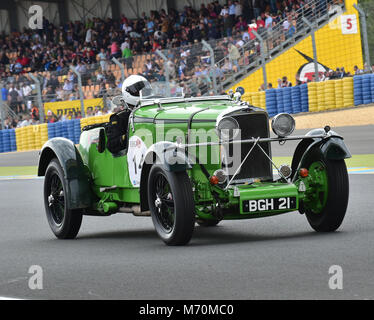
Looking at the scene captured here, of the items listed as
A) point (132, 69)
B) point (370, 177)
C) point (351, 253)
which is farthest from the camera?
point (132, 69)

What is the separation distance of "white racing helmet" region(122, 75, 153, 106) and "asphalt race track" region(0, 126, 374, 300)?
1.44 m

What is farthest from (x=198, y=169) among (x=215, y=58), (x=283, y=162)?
(x=215, y=58)

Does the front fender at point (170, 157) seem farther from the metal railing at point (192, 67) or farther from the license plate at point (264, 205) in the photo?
the metal railing at point (192, 67)

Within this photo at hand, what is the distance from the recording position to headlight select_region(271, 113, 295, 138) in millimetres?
8117

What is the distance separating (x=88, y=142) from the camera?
959 centimetres

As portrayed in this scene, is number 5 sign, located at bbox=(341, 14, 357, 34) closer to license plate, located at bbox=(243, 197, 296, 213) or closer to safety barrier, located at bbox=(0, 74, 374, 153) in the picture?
safety barrier, located at bbox=(0, 74, 374, 153)

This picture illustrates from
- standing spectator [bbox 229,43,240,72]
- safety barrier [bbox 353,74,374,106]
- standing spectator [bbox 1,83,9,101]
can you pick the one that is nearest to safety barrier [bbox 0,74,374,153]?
safety barrier [bbox 353,74,374,106]

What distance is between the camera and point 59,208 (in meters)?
9.46

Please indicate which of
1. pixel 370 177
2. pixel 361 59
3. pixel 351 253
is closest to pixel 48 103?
pixel 361 59

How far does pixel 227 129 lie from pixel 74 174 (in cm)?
204

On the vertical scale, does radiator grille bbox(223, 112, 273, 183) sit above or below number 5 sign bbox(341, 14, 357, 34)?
below

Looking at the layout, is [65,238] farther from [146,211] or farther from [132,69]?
[132,69]

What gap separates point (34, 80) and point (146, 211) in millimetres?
20629

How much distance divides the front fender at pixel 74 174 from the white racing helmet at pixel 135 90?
81cm
